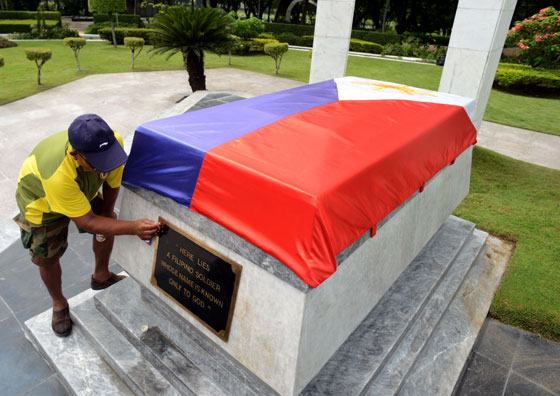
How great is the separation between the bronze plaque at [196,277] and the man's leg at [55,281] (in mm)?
850

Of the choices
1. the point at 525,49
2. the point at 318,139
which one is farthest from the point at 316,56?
the point at 525,49

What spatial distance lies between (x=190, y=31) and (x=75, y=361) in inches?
356

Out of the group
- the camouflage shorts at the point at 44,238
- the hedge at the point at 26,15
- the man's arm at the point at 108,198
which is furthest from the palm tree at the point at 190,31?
the hedge at the point at 26,15

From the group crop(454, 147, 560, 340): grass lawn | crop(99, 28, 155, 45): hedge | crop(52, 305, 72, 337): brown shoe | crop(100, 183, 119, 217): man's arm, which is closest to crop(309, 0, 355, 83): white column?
crop(454, 147, 560, 340): grass lawn

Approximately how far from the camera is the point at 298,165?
2229mm

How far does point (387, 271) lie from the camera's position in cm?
301

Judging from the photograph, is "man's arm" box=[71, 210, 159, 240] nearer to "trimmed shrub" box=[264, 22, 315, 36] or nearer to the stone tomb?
the stone tomb

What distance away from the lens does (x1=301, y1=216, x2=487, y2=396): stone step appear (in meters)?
2.70

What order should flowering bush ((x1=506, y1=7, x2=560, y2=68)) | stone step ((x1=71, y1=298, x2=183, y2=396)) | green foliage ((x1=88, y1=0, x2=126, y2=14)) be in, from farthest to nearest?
green foliage ((x1=88, y1=0, x2=126, y2=14)), flowering bush ((x1=506, y1=7, x2=560, y2=68)), stone step ((x1=71, y1=298, x2=183, y2=396))

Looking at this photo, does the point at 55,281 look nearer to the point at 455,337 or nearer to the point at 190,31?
the point at 455,337

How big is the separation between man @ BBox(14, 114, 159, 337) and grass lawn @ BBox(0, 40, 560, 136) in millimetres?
9349

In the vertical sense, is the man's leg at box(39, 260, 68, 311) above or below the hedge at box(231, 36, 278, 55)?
below

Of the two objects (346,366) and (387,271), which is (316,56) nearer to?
(387,271)

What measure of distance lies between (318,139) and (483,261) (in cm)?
306
